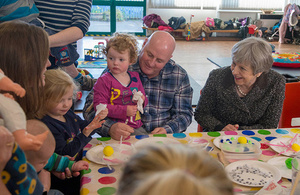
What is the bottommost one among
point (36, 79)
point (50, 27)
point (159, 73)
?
point (159, 73)

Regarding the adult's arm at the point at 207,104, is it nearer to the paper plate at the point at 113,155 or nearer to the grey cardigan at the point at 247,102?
the grey cardigan at the point at 247,102

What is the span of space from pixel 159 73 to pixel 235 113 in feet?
1.99

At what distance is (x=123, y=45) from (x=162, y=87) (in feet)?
1.41

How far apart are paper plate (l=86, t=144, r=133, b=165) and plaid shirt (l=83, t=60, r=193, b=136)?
0.67 m

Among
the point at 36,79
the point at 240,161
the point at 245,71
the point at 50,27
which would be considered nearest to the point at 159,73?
the point at 245,71

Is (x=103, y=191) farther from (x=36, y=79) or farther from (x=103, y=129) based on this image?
(x=103, y=129)

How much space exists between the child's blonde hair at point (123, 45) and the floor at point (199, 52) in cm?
Result: 366

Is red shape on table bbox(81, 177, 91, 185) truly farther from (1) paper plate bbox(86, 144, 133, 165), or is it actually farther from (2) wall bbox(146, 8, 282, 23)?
(2) wall bbox(146, 8, 282, 23)

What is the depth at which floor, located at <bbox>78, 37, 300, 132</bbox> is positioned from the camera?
6.91 m

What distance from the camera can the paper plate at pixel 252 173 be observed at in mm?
1432

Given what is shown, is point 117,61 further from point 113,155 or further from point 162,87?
point 113,155

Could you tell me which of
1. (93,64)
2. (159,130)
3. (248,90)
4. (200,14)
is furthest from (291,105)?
(200,14)

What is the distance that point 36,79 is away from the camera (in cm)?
134

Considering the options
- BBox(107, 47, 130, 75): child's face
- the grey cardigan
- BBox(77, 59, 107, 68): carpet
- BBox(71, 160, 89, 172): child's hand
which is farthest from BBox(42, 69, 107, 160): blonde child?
BBox(77, 59, 107, 68): carpet
